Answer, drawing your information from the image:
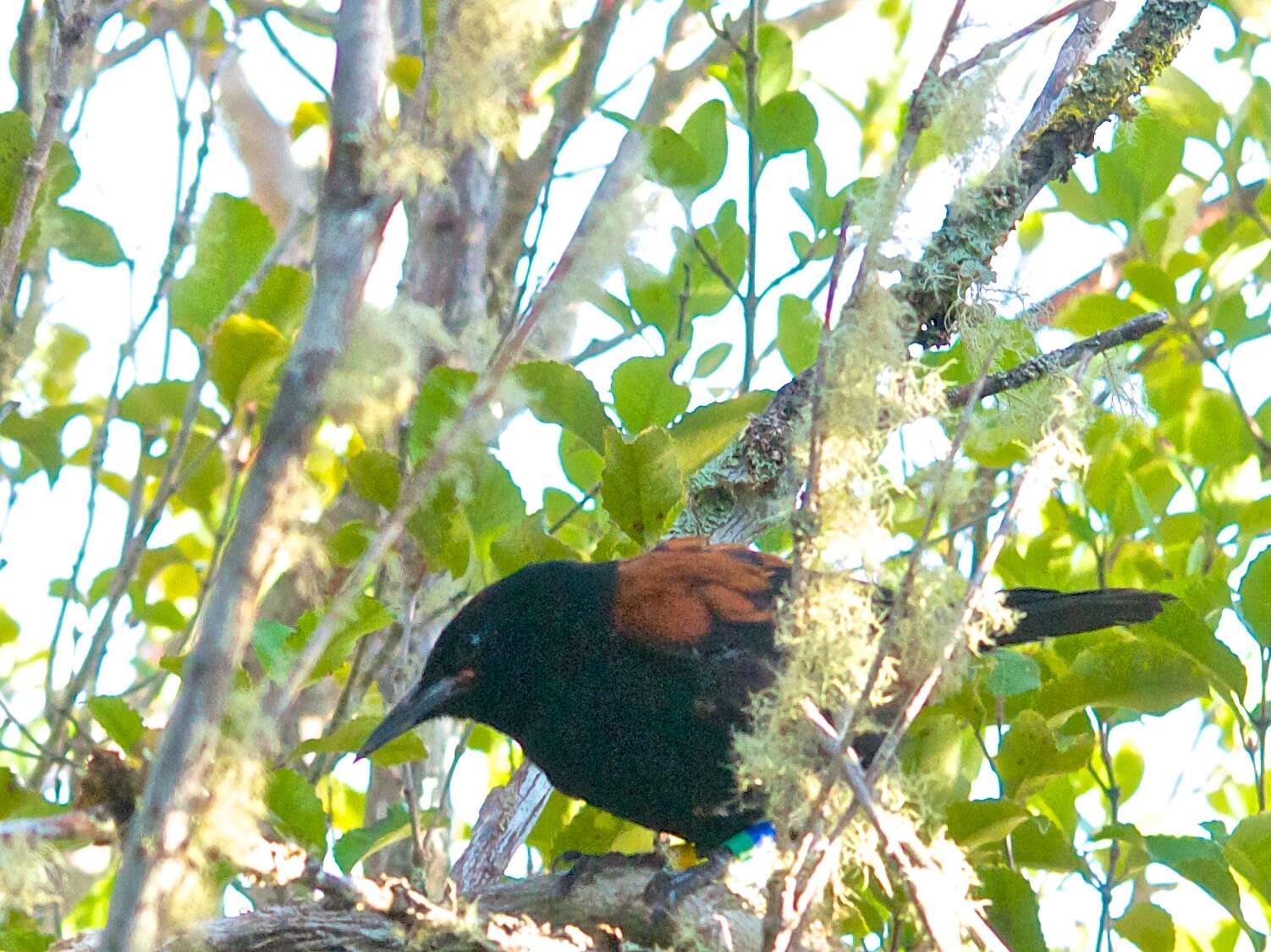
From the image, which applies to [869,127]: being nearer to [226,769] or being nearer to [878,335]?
[878,335]

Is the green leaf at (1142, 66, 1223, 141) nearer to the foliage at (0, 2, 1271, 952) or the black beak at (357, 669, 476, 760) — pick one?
the foliage at (0, 2, 1271, 952)

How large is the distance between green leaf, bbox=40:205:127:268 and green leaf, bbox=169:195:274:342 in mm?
156

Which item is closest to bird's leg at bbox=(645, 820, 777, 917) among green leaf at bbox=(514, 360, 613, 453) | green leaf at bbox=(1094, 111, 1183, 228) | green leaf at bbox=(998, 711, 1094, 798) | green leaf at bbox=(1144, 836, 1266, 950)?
green leaf at bbox=(998, 711, 1094, 798)

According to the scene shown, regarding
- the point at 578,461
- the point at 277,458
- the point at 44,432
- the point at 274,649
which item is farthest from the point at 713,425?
the point at 277,458

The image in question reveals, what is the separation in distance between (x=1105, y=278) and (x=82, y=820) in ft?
13.7

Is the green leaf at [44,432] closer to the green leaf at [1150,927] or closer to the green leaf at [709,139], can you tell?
the green leaf at [709,139]

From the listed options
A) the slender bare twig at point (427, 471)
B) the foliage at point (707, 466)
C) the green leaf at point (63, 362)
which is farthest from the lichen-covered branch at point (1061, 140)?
the green leaf at point (63, 362)

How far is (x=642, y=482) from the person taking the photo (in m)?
3.06

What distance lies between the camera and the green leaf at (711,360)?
→ 4.07 metres

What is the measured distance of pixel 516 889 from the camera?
300 cm

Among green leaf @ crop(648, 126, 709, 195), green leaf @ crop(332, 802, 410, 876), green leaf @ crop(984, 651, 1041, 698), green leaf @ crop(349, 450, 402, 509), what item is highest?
green leaf @ crop(648, 126, 709, 195)

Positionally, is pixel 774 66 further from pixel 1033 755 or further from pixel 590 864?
pixel 590 864

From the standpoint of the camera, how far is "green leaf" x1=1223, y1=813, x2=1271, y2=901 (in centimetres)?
272

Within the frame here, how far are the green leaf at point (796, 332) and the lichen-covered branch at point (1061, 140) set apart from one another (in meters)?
0.34
